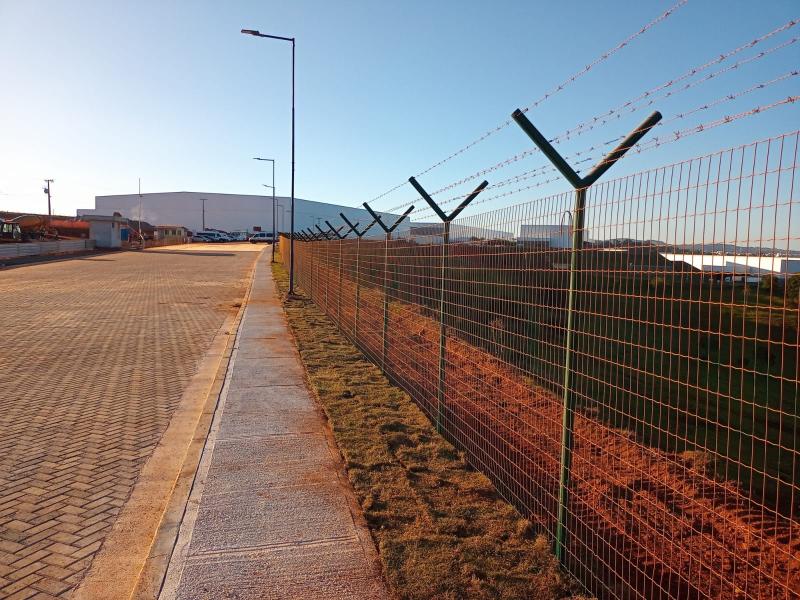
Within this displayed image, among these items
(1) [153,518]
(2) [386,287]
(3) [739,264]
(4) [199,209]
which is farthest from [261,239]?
(3) [739,264]

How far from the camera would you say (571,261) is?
11.9 ft

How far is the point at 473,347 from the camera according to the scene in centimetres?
539

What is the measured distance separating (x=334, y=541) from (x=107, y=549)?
142 centimetres

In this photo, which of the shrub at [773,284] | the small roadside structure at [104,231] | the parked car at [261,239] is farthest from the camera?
the parked car at [261,239]

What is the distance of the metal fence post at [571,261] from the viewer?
11.4ft

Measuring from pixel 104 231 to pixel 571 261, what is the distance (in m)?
67.8

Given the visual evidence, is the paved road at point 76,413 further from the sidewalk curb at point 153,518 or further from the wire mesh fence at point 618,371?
the wire mesh fence at point 618,371

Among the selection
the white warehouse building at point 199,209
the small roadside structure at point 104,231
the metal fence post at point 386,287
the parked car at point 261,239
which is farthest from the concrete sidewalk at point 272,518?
the white warehouse building at point 199,209

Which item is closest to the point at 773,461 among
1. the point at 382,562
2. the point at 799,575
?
the point at 799,575

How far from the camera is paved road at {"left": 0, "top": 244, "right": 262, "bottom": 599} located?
405 cm

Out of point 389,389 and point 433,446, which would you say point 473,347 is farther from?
point 389,389

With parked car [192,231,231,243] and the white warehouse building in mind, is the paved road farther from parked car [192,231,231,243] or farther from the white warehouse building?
the white warehouse building

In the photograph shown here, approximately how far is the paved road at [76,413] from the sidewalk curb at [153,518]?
0.31 feet

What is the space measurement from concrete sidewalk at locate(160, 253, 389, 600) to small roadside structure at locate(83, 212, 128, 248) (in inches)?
2483
